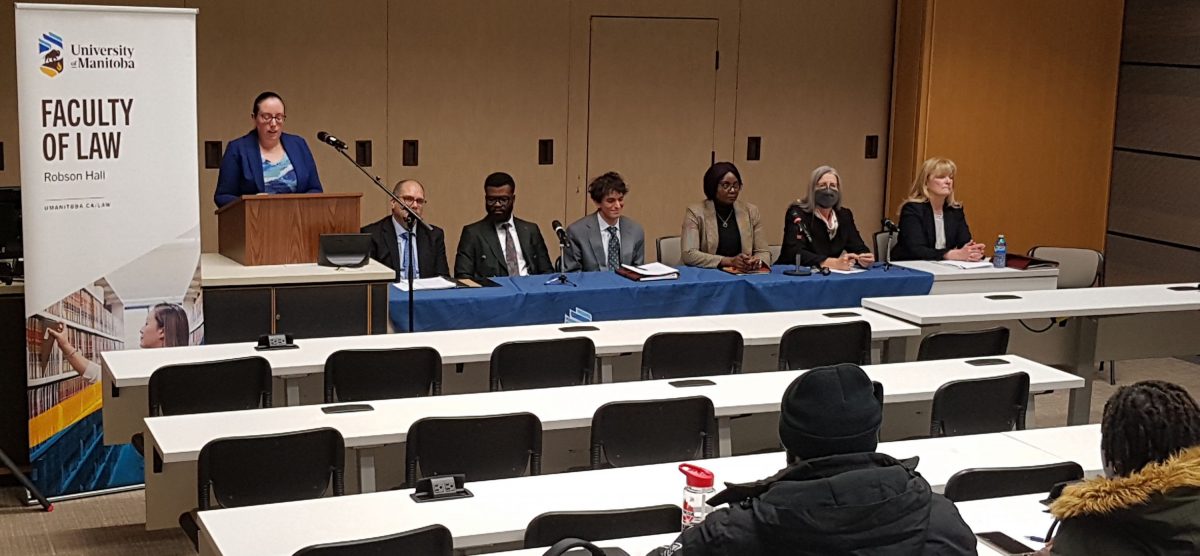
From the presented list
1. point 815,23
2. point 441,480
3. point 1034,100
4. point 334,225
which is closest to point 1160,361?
point 1034,100

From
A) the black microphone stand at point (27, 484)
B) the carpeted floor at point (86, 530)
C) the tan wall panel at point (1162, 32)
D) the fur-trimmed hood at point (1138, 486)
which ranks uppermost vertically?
the tan wall panel at point (1162, 32)

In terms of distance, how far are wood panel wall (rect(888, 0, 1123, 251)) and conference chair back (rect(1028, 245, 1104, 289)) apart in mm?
2158

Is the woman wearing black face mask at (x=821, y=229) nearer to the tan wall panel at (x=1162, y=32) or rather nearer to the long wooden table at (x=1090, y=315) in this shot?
the long wooden table at (x=1090, y=315)

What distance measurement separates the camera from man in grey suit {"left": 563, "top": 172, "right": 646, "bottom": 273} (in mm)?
8336

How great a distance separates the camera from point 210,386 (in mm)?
5461

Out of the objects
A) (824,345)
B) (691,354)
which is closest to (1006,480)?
(691,354)

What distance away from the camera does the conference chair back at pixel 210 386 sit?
17.6ft

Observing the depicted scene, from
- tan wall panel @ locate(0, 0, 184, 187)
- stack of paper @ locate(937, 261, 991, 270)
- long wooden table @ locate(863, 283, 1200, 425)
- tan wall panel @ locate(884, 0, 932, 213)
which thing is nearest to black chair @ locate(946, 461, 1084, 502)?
long wooden table @ locate(863, 283, 1200, 425)

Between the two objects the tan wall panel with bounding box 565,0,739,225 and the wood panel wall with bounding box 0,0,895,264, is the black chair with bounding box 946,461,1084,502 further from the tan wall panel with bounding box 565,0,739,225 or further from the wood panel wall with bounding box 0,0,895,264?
the tan wall panel with bounding box 565,0,739,225

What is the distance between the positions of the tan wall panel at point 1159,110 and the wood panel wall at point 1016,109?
0.43ft

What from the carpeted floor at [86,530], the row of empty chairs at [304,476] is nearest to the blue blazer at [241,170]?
the carpeted floor at [86,530]

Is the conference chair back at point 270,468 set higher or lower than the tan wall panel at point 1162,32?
lower

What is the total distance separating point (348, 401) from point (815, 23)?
6.86 metres

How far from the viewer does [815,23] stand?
37.4 ft
